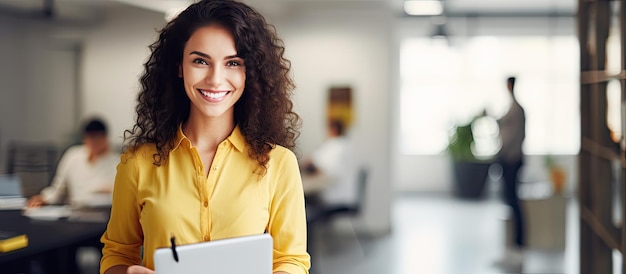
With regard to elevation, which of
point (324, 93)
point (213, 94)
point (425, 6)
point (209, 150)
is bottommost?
point (209, 150)

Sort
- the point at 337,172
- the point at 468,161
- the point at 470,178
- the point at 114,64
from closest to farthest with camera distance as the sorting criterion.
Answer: the point at 337,172 → the point at 114,64 → the point at 468,161 → the point at 470,178

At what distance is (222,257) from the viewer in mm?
1698

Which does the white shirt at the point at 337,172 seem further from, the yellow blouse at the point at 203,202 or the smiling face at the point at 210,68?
the smiling face at the point at 210,68

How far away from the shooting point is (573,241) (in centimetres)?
861

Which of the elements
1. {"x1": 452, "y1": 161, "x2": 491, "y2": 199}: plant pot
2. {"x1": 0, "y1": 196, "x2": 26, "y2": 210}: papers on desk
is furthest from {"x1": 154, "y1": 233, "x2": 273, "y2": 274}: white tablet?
{"x1": 452, "y1": 161, "x2": 491, "y2": 199}: plant pot

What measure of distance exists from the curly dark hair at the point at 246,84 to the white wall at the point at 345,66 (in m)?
7.03

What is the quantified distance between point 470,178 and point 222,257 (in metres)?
11.1

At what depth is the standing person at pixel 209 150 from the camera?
70.5 inches

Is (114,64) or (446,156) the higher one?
(114,64)

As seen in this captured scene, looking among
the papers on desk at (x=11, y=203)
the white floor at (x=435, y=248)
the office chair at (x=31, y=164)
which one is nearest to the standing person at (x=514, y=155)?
the white floor at (x=435, y=248)

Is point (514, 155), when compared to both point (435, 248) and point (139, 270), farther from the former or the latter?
point (139, 270)

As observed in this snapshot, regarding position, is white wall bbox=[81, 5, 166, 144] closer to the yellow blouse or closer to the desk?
the desk

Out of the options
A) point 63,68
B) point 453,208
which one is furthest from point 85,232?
point 453,208

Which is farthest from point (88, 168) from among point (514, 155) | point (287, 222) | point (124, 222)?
point (287, 222)
